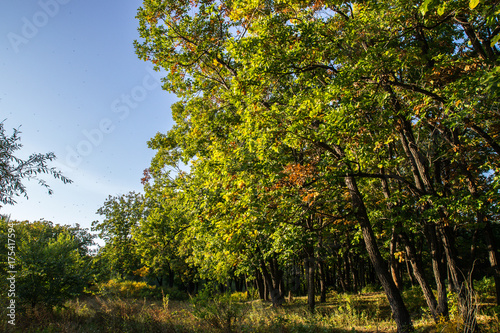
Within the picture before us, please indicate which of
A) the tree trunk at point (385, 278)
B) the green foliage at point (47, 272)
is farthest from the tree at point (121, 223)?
the tree trunk at point (385, 278)

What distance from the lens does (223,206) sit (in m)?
7.47

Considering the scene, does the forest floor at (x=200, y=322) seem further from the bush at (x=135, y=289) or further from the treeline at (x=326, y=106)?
the bush at (x=135, y=289)

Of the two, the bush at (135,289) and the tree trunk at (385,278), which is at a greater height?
the tree trunk at (385,278)

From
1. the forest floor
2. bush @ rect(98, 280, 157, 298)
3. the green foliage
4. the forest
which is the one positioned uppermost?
the forest

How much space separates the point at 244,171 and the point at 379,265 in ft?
16.9

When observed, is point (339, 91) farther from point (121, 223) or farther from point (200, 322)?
point (121, 223)

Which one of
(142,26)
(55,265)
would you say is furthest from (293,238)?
(55,265)

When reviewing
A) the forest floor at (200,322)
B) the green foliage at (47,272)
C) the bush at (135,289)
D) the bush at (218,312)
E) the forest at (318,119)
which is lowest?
the bush at (135,289)

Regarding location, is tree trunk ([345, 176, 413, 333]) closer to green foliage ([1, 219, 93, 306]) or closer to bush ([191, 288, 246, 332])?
bush ([191, 288, 246, 332])

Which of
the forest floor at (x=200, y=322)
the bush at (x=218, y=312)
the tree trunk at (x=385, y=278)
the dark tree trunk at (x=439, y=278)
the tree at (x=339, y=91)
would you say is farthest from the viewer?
the dark tree trunk at (x=439, y=278)

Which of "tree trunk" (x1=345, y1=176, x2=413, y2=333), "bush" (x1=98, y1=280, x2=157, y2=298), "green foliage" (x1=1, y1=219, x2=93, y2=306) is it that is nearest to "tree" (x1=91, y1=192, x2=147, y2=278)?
"bush" (x1=98, y1=280, x2=157, y2=298)

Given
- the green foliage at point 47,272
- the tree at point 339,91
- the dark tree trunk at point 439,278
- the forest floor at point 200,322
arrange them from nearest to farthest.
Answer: the tree at point 339,91 → the forest floor at point 200,322 → the dark tree trunk at point 439,278 → the green foliage at point 47,272

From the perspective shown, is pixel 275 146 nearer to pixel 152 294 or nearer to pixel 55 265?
pixel 55 265

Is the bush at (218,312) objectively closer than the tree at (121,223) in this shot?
Yes
